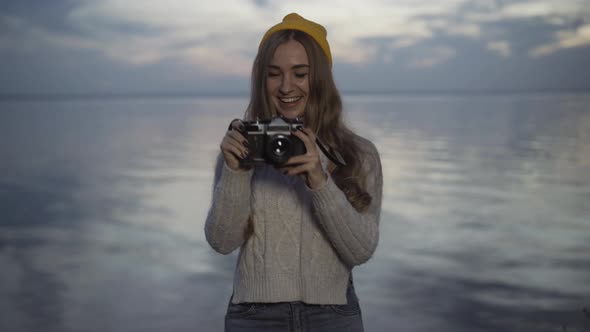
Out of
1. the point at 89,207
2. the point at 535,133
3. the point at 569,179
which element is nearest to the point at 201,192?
the point at 89,207

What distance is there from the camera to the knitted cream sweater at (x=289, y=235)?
1.66m

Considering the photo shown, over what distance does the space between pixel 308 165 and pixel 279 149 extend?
9 cm

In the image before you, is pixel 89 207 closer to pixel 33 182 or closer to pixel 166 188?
pixel 166 188

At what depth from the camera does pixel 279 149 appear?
165cm

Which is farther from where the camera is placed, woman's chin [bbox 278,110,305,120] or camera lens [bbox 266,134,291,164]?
woman's chin [bbox 278,110,305,120]

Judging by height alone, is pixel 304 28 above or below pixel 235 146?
above

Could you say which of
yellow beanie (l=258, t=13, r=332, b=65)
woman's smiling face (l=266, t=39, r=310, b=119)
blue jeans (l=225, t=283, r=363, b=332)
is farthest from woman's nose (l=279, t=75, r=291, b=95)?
blue jeans (l=225, t=283, r=363, b=332)

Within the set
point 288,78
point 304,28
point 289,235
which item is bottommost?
point 289,235

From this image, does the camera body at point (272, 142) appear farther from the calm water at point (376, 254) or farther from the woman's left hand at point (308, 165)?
the calm water at point (376, 254)

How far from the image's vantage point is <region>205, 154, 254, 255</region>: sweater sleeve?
1.70 m

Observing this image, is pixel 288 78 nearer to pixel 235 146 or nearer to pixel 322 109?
pixel 322 109

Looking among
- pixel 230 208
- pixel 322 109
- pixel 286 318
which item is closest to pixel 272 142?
pixel 230 208

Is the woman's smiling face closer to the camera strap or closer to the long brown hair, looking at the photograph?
the long brown hair

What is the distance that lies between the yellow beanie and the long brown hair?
0.05ft
